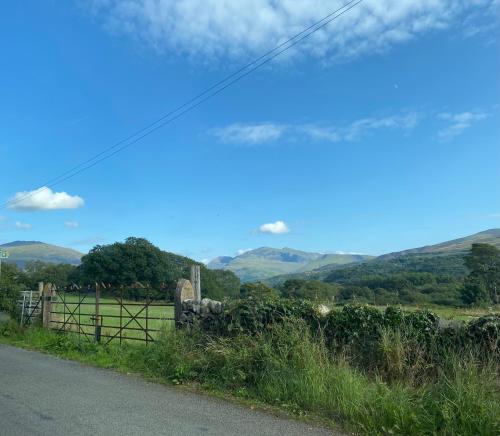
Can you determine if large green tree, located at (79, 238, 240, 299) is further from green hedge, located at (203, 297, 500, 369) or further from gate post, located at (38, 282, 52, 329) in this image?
green hedge, located at (203, 297, 500, 369)

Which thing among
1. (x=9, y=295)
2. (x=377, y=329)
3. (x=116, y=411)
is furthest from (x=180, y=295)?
(x=9, y=295)

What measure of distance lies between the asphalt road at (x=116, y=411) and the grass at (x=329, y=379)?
0.58 metres

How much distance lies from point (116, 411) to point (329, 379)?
10.3 ft

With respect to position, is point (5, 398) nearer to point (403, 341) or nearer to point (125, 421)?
point (125, 421)

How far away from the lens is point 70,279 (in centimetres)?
9831

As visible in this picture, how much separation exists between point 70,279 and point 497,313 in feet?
331

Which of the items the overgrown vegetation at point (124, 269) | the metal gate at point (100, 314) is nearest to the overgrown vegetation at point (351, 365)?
the metal gate at point (100, 314)

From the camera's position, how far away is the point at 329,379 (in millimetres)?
6949

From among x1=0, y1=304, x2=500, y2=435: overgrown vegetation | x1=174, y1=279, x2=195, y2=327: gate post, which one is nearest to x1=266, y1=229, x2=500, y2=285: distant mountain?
x1=174, y1=279, x2=195, y2=327: gate post

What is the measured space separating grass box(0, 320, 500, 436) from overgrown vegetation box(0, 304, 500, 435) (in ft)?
0.05

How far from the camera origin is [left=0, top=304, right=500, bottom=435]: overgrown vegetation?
18.8ft

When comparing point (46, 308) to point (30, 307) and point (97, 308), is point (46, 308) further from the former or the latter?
point (97, 308)

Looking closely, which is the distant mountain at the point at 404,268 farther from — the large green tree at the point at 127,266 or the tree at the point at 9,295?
the tree at the point at 9,295

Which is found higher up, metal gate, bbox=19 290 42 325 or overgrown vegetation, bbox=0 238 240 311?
overgrown vegetation, bbox=0 238 240 311
